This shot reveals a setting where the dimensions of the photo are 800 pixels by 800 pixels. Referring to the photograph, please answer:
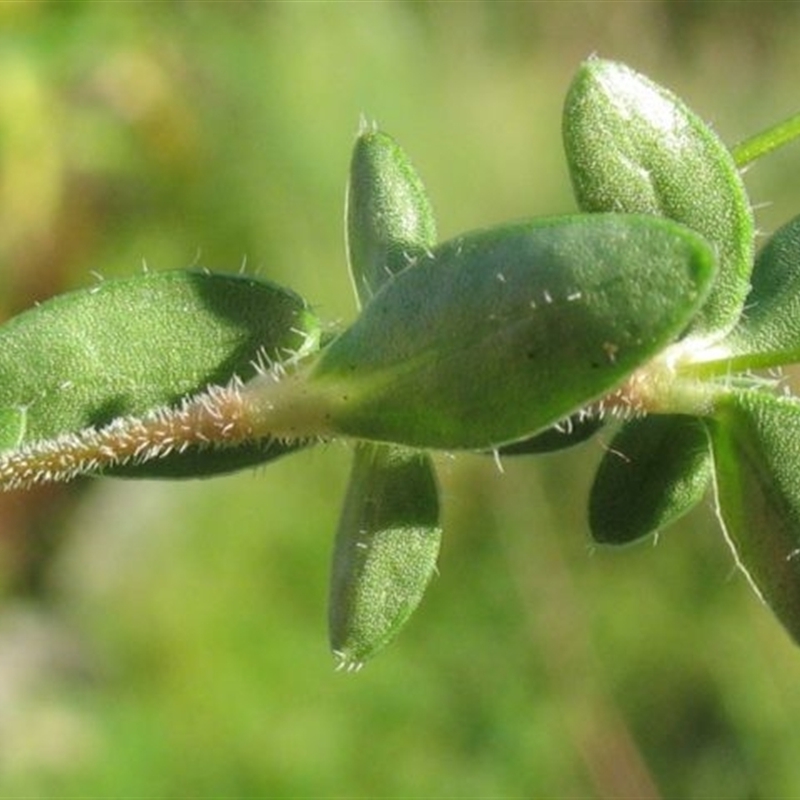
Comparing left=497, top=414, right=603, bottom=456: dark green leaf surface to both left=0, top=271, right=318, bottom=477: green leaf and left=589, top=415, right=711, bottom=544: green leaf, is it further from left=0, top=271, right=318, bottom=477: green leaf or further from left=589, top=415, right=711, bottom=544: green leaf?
left=0, top=271, right=318, bottom=477: green leaf

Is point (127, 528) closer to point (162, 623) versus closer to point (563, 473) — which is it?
point (162, 623)

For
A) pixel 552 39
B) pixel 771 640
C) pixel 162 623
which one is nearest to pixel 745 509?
pixel 162 623

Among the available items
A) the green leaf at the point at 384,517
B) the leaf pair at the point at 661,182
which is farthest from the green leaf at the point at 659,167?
the green leaf at the point at 384,517

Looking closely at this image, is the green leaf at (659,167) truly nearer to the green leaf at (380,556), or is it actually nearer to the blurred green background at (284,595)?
the green leaf at (380,556)

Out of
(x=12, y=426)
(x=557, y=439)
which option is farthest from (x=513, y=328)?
(x=12, y=426)

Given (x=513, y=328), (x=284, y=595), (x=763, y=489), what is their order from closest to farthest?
(x=513, y=328) → (x=763, y=489) → (x=284, y=595)

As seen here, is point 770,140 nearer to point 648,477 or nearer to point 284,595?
point 648,477
